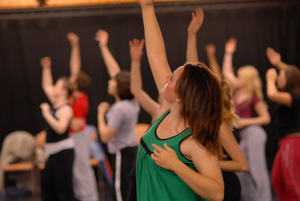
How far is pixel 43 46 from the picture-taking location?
6.77m

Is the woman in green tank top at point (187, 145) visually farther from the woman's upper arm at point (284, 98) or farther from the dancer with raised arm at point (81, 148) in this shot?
the dancer with raised arm at point (81, 148)

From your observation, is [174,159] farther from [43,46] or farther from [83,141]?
[43,46]

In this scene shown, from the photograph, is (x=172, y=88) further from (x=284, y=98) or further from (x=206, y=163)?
(x=284, y=98)

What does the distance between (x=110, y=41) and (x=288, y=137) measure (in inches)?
139

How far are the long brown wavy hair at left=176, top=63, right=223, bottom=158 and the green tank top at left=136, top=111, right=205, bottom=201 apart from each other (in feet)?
0.22

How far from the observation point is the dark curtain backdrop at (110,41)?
22.1ft

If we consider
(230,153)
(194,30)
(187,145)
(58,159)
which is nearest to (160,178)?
(187,145)

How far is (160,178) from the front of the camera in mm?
1783

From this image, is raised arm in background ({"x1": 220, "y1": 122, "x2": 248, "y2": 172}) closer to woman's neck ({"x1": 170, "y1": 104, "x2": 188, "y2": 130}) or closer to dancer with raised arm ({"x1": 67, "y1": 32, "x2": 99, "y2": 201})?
woman's neck ({"x1": 170, "y1": 104, "x2": 188, "y2": 130})

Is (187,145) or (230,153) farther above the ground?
(187,145)

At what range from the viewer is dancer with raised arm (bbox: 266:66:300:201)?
3.69 m

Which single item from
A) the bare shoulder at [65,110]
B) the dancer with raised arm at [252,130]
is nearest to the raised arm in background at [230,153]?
the dancer with raised arm at [252,130]

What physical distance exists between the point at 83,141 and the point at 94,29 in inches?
91.1

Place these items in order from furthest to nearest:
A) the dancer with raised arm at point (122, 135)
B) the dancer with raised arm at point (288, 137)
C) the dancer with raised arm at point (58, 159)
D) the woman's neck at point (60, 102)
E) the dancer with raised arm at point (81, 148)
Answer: the dancer with raised arm at point (81, 148) < the woman's neck at point (60, 102) < the dancer with raised arm at point (58, 159) < the dancer with raised arm at point (288, 137) < the dancer with raised arm at point (122, 135)
